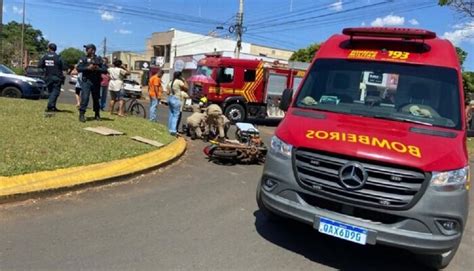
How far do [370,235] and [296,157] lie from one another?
100 centimetres

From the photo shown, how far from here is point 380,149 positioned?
4.50 meters

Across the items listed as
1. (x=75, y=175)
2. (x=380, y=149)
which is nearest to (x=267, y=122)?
(x=75, y=175)

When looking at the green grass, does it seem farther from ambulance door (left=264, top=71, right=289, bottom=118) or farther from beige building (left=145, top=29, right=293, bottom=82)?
beige building (left=145, top=29, right=293, bottom=82)

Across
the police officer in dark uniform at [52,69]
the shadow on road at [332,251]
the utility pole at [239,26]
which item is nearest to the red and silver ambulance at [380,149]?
the shadow on road at [332,251]

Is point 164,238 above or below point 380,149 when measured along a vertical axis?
below

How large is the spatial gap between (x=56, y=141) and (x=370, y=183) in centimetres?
Result: 606

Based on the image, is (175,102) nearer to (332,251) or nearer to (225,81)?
(332,251)

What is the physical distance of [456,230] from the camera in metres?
4.44

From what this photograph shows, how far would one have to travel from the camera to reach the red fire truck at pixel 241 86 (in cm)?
2112

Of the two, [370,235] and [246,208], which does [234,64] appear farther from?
[370,235]

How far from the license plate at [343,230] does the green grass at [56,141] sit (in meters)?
4.16

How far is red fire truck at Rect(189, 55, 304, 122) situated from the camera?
69.3 feet

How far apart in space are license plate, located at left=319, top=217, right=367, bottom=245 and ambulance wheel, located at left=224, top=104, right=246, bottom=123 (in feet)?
53.7

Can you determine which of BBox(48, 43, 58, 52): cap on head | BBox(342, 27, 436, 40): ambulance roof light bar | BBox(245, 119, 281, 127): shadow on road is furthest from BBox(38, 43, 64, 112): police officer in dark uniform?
BBox(245, 119, 281, 127): shadow on road
